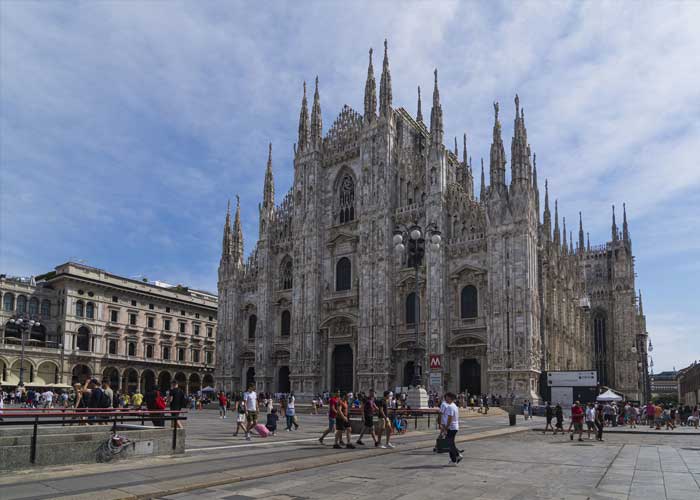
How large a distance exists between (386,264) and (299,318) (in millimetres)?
9557

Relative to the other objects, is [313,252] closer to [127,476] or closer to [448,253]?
[448,253]

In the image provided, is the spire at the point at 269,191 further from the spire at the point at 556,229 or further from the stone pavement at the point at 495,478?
the stone pavement at the point at 495,478

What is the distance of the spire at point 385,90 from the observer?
48.9m

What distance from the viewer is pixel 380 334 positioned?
4544 centimetres

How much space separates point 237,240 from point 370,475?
49.5 m

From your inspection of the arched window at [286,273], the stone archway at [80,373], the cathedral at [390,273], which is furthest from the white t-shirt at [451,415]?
the stone archway at [80,373]

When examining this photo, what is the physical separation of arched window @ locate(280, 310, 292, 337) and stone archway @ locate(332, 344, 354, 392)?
5953 mm

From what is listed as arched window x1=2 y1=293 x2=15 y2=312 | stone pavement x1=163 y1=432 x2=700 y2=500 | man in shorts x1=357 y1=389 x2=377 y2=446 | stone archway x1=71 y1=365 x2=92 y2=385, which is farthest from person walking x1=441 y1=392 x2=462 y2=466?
arched window x1=2 y1=293 x2=15 y2=312

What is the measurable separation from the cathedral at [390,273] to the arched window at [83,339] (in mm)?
13932

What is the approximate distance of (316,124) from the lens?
2124 inches

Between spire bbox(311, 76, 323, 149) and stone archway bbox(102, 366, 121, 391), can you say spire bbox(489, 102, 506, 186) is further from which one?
stone archway bbox(102, 366, 121, 391)

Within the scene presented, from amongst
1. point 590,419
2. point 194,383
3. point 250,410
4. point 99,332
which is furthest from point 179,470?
point 194,383

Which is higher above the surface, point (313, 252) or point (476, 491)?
point (313, 252)

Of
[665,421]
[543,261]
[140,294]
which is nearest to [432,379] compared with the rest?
[665,421]
